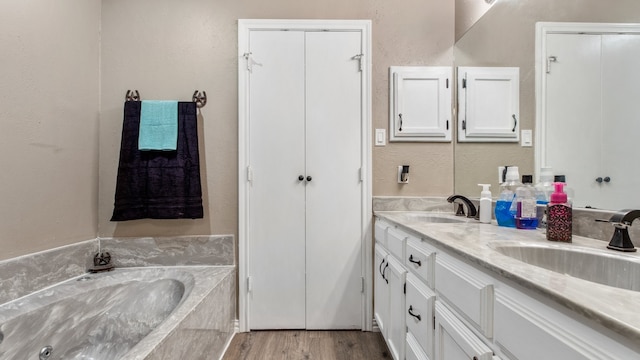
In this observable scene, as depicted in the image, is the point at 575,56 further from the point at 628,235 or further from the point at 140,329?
the point at 140,329

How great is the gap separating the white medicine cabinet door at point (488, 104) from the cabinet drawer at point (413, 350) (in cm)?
111

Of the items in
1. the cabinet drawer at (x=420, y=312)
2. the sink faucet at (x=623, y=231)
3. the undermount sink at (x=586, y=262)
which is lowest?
the cabinet drawer at (x=420, y=312)

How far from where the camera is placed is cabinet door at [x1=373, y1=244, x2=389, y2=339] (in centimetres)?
156

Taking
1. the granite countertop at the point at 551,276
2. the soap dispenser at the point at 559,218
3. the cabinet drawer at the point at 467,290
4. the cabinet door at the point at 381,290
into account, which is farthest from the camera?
the cabinet door at the point at 381,290

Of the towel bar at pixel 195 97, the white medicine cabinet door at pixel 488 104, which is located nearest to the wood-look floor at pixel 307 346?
the white medicine cabinet door at pixel 488 104

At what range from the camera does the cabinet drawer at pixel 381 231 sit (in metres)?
1.61

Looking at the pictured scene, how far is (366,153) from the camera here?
190cm

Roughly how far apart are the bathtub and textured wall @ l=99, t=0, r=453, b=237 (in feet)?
1.13

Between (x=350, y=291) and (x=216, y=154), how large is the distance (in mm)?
1327

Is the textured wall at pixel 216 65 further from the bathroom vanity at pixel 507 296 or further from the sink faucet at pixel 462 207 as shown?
the bathroom vanity at pixel 507 296

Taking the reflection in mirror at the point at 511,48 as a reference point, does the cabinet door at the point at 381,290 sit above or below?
below

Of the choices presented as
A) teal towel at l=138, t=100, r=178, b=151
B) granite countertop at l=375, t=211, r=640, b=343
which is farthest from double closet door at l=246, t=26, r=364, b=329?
granite countertop at l=375, t=211, r=640, b=343

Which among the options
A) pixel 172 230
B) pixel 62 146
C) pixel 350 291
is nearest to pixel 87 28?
pixel 62 146

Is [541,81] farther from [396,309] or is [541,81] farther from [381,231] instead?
[396,309]
